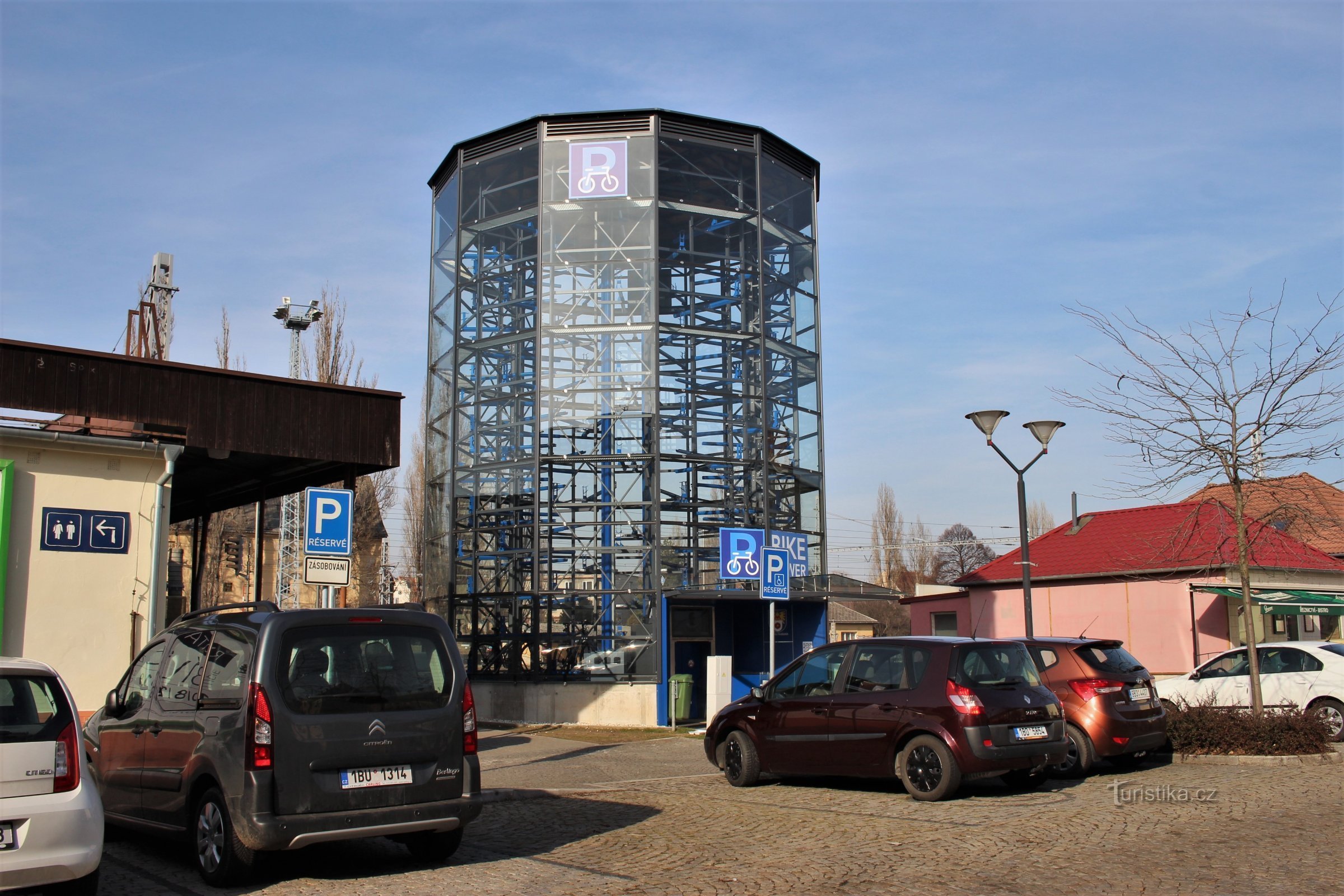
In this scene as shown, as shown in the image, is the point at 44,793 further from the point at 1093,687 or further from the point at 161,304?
the point at 161,304

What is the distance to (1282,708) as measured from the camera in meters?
14.9

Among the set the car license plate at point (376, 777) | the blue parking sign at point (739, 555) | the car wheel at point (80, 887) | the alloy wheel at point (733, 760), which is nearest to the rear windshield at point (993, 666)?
the alloy wheel at point (733, 760)

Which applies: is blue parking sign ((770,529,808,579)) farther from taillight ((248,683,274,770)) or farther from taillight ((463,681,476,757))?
taillight ((248,683,274,770))

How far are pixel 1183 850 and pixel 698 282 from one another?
62.5 ft

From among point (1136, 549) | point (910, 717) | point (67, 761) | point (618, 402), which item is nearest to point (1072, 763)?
point (910, 717)

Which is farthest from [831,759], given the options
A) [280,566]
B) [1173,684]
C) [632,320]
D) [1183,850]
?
[280,566]

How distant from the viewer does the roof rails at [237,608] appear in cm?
823

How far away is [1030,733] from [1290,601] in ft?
56.4

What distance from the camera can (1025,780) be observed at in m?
12.1

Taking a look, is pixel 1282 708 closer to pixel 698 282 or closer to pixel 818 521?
pixel 818 521

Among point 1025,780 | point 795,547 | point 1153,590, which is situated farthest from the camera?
point 1153,590

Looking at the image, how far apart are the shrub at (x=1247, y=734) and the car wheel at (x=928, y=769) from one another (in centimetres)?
454

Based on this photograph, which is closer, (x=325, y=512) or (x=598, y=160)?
(x=325, y=512)

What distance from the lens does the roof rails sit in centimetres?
823
